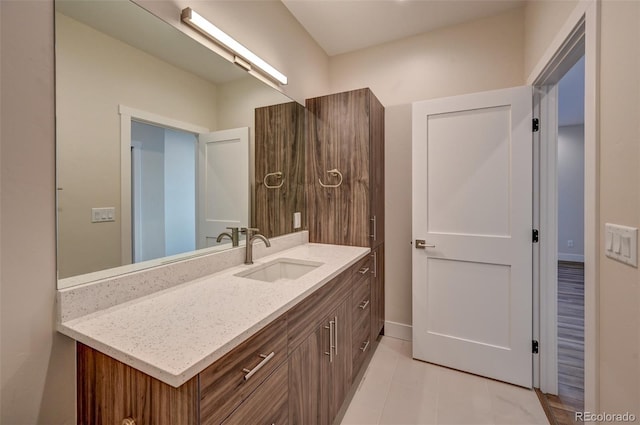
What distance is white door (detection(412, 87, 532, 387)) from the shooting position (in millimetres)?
1898

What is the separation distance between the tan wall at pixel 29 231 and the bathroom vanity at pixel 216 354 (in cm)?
7

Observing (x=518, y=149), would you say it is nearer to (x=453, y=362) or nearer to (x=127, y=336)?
(x=453, y=362)

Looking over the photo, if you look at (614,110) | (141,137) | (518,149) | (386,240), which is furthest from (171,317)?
(518,149)

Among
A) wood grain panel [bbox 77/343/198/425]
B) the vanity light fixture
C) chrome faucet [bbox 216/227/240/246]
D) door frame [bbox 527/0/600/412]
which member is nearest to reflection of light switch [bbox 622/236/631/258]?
door frame [bbox 527/0/600/412]

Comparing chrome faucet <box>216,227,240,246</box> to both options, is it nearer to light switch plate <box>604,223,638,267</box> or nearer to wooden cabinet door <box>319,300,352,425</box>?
wooden cabinet door <box>319,300,352,425</box>

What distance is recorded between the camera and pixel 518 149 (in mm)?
1880

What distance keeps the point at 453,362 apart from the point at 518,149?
1617mm

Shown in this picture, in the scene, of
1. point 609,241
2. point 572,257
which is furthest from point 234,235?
point 572,257

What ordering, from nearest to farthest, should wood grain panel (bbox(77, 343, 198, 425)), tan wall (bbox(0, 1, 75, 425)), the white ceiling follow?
1. wood grain panel (bbox(77, 343, 198, 425))
2. tan wall (bbox(0, 1, 75, 425))
3. the white ceiling

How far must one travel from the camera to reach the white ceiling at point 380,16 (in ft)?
6.72

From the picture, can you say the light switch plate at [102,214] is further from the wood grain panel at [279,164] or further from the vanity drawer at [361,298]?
the vanity drawer at [361,298]

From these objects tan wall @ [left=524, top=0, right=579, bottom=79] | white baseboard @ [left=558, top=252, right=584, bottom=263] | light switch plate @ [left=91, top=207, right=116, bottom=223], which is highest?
tan wall @ [left=524, top=0, right=579, bottom=79]

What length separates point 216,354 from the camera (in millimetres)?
730

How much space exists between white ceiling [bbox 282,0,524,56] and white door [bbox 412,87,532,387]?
70cm
